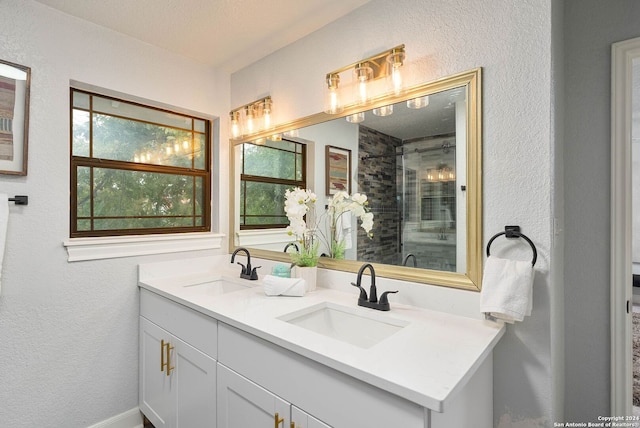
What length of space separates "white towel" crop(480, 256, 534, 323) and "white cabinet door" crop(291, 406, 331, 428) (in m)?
0.72

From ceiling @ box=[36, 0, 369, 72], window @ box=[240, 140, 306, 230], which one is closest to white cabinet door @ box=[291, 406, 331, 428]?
window @ box=[240, 140, 306, 230]

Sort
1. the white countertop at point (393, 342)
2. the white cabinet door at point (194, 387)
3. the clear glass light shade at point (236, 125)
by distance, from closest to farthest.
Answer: the white countertop at point (393, 342) → the white cabinet door at point (194, 387) → the clear glass light shade at point (236, 125)

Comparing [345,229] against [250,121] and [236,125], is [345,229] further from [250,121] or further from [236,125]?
[236,125]

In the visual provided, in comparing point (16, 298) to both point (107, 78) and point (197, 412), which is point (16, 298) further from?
point (107, 78)

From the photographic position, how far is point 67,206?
1.85m

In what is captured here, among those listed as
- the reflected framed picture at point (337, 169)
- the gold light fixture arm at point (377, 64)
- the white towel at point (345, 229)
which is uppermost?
the gold light fixture arm at point (377, 64)

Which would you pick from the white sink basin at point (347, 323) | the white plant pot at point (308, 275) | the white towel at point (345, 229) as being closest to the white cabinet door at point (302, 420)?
the white sink basin at point (347, 323)

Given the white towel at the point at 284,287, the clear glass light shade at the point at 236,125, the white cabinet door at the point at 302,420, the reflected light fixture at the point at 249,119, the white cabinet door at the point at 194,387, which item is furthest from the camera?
the clear glass light shade at the point at 236,125

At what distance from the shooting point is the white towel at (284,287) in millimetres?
1705

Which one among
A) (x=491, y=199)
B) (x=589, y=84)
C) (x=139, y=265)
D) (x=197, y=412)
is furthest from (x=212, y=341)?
(x=589, y=84)

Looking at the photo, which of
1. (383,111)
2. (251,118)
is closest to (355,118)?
(383,111)

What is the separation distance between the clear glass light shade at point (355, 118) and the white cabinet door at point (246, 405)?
1.36 metres

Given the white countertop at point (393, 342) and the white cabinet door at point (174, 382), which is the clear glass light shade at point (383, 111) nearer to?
the white countertop at point (393, 342)

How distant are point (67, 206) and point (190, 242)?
76cm
